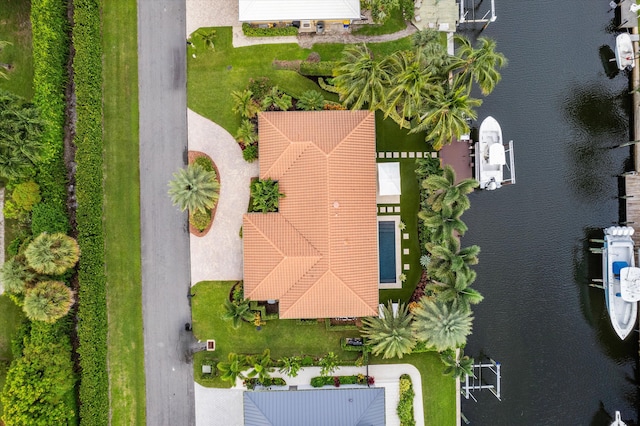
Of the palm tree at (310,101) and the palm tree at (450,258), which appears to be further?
the palm tree at (310,101)

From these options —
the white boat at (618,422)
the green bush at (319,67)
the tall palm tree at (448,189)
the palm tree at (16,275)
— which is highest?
the green bush at (319,67)

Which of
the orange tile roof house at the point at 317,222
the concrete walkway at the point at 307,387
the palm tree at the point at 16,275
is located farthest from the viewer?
the concrete walkway at the point at 307,387

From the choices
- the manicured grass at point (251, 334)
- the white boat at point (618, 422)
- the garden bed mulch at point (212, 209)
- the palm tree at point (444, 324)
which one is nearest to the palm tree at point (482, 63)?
the palm tree at point (444, 324)

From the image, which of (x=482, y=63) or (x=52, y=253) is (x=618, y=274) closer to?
(x=482, y=63)

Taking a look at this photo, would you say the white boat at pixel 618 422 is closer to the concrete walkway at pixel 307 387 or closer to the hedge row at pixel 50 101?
the concrete walkway at pixel 307 387

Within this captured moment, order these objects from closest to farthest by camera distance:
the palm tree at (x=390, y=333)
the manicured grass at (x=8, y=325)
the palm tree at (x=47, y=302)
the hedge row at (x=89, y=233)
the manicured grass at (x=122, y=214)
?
the palm tree at (x=47, y=302), the palm tree at (x=390, y=333), the hedge row at (x=89, y=233), the manicured grass at (x=8, y=325), the manicured grass at (x=122, y=214)

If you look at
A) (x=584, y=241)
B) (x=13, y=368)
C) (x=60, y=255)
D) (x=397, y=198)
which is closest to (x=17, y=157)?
(x=60, y=255)

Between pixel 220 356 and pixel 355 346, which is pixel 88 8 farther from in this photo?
pixel 355 346
